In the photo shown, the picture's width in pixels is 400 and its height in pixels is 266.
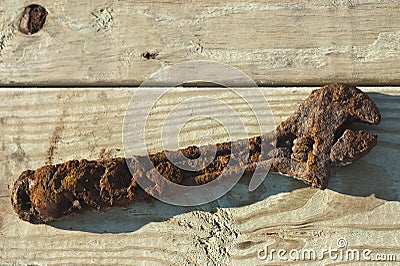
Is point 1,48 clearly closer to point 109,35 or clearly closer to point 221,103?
point 109,35

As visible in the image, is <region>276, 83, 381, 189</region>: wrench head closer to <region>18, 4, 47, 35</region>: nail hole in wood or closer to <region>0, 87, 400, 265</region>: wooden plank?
<region>0, 87, 400, 265</region>: wooden plank

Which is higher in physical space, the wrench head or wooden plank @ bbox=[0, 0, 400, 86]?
wooden plank @ bbox=[0, 0, 400, 86]

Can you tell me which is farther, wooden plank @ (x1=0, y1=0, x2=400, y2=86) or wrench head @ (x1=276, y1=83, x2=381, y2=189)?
wooden plank @ (x1=0, y1=0, x2=400, y2=86)

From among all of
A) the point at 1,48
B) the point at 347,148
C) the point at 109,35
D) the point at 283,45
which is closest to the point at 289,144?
the point at 347,148

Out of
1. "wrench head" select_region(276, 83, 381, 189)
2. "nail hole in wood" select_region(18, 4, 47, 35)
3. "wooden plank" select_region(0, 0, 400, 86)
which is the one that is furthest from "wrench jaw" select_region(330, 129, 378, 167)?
"nail hole in wood" select_region(18, 4, 47, 35)

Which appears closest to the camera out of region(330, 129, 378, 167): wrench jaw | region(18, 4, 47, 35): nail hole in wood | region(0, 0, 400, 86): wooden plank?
region(330, 129, 378, 167): wrench jaw
